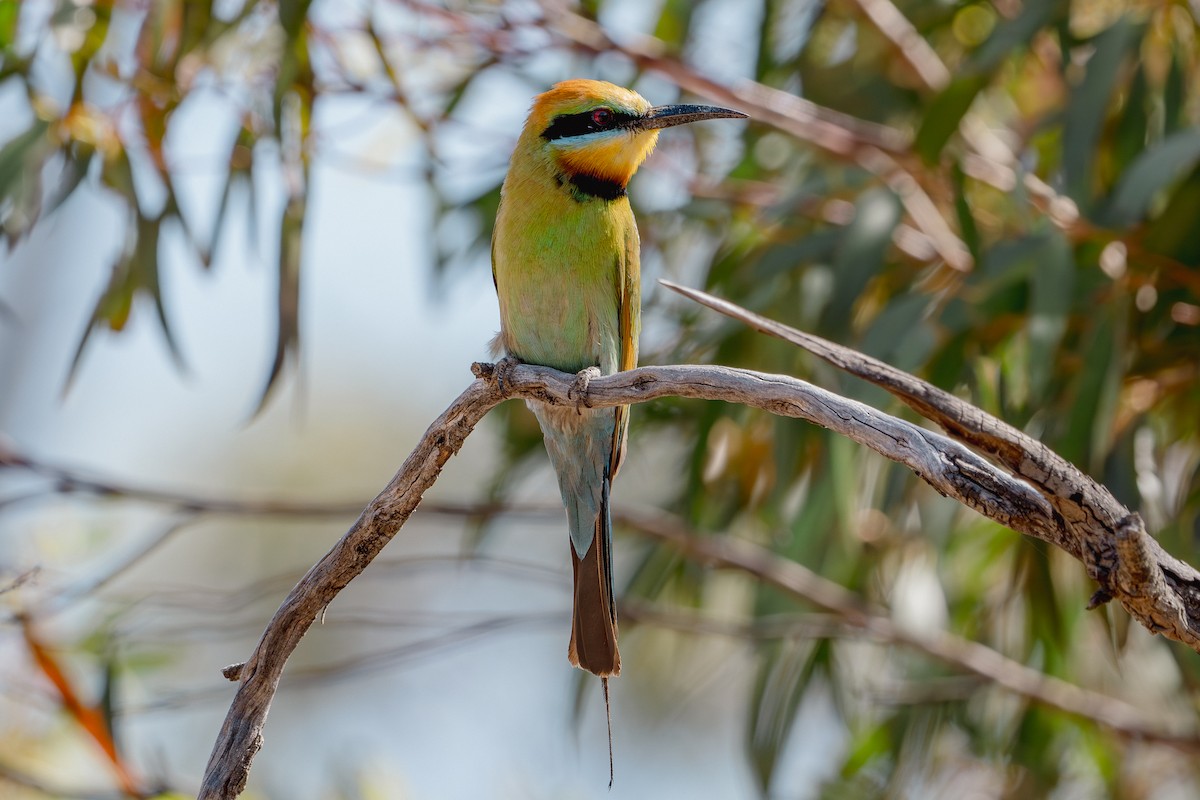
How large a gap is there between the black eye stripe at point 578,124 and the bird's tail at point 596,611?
65 centimetres

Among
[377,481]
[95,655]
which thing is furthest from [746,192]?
[377,481]

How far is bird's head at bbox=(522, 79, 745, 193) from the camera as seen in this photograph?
7.23 feet

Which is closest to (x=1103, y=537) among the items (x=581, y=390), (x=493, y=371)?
(x=581, y=390)

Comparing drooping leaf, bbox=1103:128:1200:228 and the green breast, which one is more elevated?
drooping leaf, bbox=1103:128:1200:228

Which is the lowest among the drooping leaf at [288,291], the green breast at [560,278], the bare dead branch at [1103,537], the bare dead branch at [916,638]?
the bare dead branch at [916,638]

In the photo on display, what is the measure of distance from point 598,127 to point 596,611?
2.77 ft

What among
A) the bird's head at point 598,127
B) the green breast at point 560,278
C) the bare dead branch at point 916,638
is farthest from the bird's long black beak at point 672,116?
the bare dead branch at point 916,638

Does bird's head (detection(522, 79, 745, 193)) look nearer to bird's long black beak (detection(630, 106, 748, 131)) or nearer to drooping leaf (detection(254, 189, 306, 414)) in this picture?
bird's long black beak (detection(630, 106, 748, 131))

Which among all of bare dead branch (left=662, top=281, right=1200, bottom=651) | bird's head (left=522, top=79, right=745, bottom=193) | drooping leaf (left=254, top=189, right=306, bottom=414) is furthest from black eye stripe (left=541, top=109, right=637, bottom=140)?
bare dead branch (left=662, top=281, right=1200, bottom=651)

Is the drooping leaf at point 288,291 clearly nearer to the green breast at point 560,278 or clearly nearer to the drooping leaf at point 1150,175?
the green breast at point 560,278

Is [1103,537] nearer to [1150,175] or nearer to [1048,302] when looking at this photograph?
[1048,302]

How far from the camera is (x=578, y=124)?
2.25 meters

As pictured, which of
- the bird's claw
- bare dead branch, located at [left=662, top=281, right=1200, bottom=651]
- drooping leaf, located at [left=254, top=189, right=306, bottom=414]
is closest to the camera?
bare dead branch, located at [left=662, top=281, right=1200, bottom=651]

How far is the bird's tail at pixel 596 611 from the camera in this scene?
185cm
